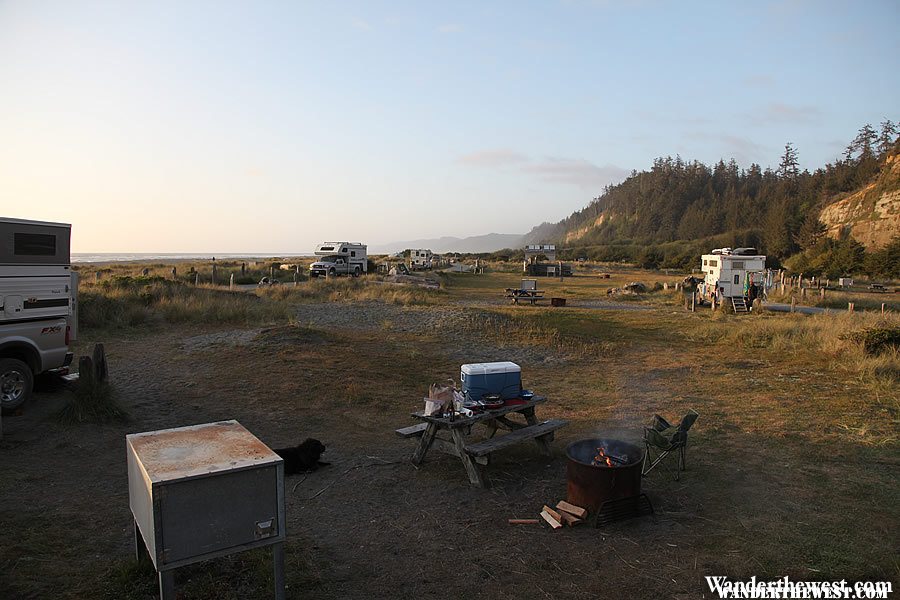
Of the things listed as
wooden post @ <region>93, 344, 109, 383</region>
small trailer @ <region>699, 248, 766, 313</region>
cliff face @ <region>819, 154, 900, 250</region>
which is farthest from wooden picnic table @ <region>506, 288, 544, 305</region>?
cliff face @ <region>819, 154, 900, 250</region>

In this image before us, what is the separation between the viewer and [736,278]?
2738 centimetres

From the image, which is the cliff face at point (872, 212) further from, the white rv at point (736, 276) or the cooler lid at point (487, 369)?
the cooler lid at point (487, 369)

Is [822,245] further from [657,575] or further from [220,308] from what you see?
[657,575]

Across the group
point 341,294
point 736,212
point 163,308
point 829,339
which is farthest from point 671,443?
point 736,212

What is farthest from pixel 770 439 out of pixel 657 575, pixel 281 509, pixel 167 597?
pixel 167 597

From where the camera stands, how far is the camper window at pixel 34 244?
27.3 feet

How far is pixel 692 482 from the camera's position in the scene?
21.1ft

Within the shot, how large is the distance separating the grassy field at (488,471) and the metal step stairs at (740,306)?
30.3 feet

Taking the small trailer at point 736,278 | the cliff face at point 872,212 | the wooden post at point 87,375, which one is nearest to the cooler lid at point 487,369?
the wooden post at point 87,375

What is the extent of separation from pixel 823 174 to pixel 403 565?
113229mm

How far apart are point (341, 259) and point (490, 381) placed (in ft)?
123

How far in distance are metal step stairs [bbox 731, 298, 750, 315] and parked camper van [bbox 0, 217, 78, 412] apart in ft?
77.8

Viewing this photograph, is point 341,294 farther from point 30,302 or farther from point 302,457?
point 302,457

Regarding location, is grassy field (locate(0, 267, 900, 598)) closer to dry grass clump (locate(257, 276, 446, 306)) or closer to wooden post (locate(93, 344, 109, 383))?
wooden post (locate(93, 344, 109, 383))
